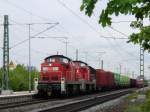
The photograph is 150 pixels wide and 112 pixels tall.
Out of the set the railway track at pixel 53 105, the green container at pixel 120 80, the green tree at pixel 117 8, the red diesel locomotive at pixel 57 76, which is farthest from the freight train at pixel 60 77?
the green container at pixel 120 80

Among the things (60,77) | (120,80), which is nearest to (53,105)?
(60,77)

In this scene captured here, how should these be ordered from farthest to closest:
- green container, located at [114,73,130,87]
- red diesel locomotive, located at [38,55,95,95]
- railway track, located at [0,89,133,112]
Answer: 1. green container, located at [114,73,130,87]
2. red diesel locomotive, located at [38,55,95,95]
3. railway track, located at [0,89,133,112]

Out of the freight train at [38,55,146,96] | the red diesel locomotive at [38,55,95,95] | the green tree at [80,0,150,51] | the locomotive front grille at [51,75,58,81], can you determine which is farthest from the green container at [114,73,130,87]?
the green tree at [80,0,150,51]

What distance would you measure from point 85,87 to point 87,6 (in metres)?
43.0

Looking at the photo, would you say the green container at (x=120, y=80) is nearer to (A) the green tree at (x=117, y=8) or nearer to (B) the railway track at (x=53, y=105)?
(B) the railway track at (x=53, y=105)

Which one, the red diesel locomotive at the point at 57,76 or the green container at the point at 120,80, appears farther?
the green container at the point at 120,80

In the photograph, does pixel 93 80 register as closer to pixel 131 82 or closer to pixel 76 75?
pixel 76 75

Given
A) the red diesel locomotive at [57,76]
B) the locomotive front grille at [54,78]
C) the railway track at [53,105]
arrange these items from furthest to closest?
1. the locomotive front grille at [54,78]
2. the red diesel locomotive at [57,76]
3. the railway track at [53,105]

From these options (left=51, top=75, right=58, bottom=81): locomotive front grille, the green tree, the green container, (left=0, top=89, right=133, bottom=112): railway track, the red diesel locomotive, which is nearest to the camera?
the green tree

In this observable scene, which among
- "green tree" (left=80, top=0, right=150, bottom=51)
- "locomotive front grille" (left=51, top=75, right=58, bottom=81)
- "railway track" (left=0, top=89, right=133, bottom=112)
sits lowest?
"railway track" (left=0, top=89, right=133, bottom=112)

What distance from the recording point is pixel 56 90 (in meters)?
38.9

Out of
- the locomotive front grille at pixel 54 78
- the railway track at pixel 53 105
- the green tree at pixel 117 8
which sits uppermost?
the green tree at pixel 117 8

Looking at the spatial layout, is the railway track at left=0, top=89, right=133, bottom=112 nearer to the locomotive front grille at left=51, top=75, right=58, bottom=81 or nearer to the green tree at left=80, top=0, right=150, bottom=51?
the locomotive front grille at left=51, top=75, right=58, bottom=81

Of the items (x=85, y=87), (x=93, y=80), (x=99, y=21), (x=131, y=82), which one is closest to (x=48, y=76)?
(x=85, y=87)
